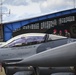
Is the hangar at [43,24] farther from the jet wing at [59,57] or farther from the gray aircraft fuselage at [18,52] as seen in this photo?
the jet wing at [59,57]

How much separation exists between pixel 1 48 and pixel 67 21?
40080mm

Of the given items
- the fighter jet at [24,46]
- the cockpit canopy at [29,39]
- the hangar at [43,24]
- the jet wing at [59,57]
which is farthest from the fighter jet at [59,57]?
the hangar at [43,24]

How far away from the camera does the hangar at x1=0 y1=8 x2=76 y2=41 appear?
42.9 m

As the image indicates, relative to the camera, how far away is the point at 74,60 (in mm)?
2855

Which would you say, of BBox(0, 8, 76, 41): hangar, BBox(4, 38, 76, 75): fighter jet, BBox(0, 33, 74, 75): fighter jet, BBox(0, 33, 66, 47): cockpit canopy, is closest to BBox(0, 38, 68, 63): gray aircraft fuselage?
BBox(0, 33, 74, 75): fighter jet

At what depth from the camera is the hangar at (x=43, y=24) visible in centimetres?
4288

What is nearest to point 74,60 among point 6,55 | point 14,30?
point 6,55

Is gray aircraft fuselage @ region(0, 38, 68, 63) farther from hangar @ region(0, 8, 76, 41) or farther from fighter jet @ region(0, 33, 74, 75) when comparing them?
hangar @ region(0, 8, 76, 41)

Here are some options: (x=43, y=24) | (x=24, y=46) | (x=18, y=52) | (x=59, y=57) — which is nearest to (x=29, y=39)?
(x=24, y=46)

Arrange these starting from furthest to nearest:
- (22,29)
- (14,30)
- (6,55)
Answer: (22,29)
(14,30)
(6,55)

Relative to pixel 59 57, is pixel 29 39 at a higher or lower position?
lower

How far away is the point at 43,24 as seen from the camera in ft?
163

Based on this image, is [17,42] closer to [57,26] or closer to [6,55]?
[6,55]

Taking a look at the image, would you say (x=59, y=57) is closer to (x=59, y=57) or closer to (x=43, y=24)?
(x=59, y=57)
